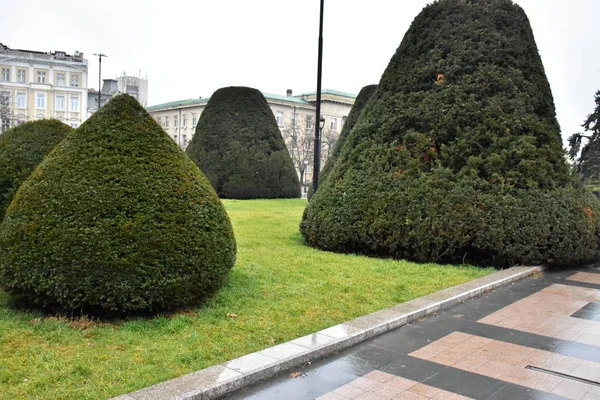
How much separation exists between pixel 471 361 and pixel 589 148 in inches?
1065

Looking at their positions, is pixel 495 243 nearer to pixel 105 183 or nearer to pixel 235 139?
pixel 105 183

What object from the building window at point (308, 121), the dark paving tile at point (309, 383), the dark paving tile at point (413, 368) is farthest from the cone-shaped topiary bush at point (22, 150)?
the building window at point (308, 121)

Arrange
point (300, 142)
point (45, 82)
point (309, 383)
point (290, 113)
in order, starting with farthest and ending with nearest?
point (290, 113)
point (45, 82)
point (300, 142)
point (309, 383)

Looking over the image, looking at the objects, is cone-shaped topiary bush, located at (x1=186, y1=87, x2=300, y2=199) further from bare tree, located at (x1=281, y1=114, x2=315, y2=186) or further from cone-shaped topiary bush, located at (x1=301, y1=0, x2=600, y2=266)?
bare tree, located at (x1=281, y1=114, x2=315, y2=186)

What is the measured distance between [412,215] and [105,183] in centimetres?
546

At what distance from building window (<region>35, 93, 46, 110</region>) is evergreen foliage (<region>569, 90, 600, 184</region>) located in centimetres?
6168

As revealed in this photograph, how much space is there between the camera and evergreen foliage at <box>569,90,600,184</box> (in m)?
27.0

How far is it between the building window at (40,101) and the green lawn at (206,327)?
6693 cm

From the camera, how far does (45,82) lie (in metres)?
67.3

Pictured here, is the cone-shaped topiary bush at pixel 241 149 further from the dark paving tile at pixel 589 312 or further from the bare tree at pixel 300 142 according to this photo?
the bare tree at pixel 300 142

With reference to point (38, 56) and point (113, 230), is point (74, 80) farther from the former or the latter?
point (113, 230)

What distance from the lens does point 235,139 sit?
79.2ft

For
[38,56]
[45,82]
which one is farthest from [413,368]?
[38,56]

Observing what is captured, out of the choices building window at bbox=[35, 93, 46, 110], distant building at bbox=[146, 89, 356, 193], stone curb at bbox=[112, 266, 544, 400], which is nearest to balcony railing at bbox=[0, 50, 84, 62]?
building window at bbox=[35, 93, 46, 110]
